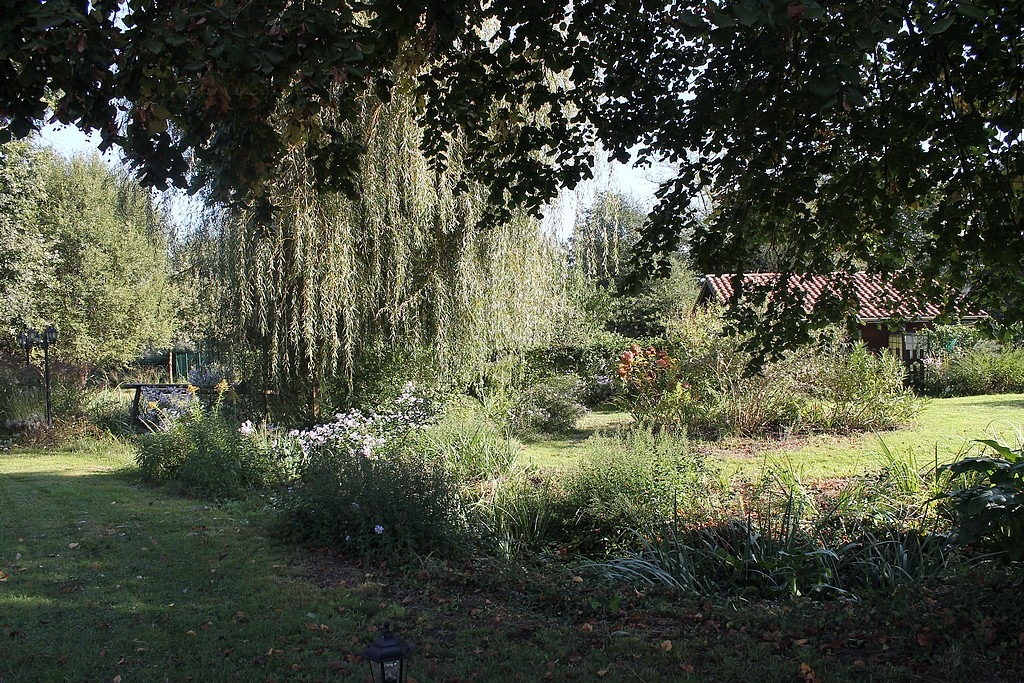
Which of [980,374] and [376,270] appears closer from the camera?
[376,270]

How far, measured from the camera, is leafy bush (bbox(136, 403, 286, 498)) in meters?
9.05

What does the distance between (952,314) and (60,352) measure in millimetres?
21109

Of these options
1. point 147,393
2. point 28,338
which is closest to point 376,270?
point 147,393

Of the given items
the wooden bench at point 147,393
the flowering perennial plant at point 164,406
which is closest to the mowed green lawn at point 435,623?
the flowering perennial plant at point 164,406

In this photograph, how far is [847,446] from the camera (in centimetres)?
1105

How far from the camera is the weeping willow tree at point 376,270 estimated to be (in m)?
9.88

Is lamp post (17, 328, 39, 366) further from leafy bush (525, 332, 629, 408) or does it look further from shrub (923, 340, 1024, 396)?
shrub (923, 340, 1024, 396)

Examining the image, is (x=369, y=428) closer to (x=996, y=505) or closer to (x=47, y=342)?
(x=996, y=505)

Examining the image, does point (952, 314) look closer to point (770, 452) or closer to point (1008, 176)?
point (1008, 176)

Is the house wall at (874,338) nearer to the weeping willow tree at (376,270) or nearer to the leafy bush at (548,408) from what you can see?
the leafy bush at (548,408)

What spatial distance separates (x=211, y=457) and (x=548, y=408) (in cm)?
642

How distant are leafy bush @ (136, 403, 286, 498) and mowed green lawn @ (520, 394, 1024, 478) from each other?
3.18m

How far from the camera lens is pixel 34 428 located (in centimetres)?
1398

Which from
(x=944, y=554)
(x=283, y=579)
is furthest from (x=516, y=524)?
(x=944, y=554)
